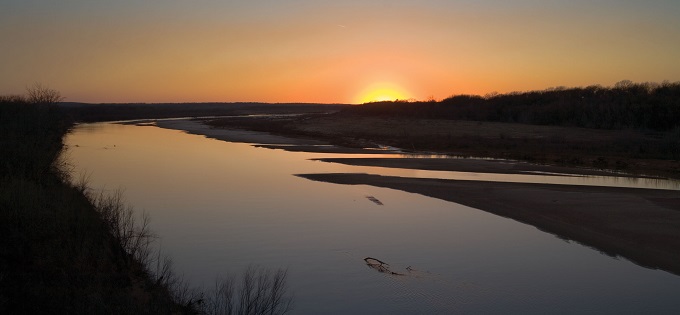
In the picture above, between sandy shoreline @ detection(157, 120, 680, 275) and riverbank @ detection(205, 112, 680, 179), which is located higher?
riverbank @ detection(205, 112, 680, 179)

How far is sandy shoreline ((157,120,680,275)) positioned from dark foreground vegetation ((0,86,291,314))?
633 centimetres

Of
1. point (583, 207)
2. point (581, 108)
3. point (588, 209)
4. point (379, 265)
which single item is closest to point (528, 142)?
point (581, 108)

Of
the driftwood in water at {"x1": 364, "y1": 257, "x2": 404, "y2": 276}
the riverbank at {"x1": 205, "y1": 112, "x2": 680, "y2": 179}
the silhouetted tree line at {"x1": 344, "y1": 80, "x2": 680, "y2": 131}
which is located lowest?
the driftwood in water at {"x1": 364, "y1": 257, "x2": 404, "y2": 276}

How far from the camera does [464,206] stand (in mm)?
16016

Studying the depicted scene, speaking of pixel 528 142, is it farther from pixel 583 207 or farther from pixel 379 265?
pixel 379 265

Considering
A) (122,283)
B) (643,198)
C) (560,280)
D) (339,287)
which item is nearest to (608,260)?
(560,280)

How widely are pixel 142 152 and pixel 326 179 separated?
14.1 meters

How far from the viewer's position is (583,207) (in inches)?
596

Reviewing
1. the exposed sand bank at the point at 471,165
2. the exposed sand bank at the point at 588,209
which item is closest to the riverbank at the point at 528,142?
the exposed sand bank at the point at 471,165

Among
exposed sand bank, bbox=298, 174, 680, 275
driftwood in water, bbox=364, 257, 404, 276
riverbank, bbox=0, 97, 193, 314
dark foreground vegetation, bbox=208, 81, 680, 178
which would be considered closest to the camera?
riverbank, bbox=0, 97, 193, 314

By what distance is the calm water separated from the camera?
28.2ft

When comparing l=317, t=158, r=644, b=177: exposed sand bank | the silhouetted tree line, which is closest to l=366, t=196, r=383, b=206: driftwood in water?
l=317, t=158, r=644, b=177: exposed sand bank

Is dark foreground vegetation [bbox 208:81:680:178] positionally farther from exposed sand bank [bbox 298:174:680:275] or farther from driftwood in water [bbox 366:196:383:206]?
driftwood in water [bbox 366:196:383:206]

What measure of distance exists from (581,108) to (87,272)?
4613cm
